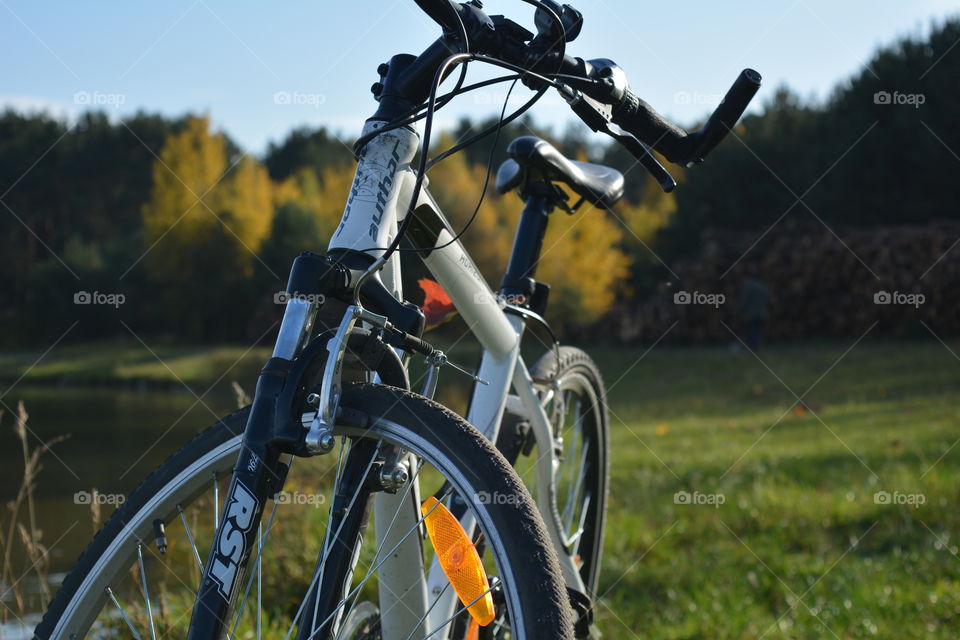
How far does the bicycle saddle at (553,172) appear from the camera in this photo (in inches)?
92.0

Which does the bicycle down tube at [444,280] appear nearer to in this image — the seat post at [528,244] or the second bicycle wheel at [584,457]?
the seat post at [528,244]

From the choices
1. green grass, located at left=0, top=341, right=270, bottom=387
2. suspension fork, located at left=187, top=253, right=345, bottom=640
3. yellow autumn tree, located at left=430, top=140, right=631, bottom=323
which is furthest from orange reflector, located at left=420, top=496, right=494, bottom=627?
yellow autumn tree, located at left=430, top=140, right=631, bottom=323

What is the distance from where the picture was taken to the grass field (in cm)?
325

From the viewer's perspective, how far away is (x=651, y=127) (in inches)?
63.5

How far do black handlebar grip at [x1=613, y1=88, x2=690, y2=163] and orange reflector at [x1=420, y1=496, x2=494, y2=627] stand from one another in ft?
2.42

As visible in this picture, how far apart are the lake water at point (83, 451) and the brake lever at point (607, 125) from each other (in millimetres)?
1814

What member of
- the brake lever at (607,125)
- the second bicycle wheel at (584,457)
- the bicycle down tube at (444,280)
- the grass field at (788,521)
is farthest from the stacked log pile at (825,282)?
the brake lever at (607,125)

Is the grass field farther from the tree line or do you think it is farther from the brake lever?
the tree line

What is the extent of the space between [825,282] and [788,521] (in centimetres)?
1571

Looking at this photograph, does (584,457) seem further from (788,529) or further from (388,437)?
(788,529)

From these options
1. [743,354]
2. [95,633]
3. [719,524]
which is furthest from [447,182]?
[95,633]

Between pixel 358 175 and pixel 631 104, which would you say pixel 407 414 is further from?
pixel 631 104

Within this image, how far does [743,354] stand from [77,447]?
1151cm

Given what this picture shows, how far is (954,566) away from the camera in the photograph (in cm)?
358
